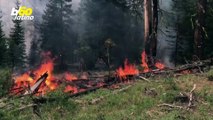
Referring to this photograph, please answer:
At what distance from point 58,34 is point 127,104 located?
2108 inches

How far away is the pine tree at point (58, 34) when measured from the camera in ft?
202

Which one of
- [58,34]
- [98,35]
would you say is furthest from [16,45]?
[98,35]

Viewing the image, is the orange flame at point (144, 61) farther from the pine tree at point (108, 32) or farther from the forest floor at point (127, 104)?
the pine tree at point (108, 32)

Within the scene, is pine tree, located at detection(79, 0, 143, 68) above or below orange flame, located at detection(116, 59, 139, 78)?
above

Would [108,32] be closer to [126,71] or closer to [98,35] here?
[98,35]

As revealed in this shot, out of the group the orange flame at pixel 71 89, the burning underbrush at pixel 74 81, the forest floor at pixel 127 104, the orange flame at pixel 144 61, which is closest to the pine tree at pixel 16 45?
the orange flame at pixel 144 61

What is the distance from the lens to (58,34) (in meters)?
63.3

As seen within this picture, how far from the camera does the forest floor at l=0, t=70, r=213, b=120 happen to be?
996 centimetres

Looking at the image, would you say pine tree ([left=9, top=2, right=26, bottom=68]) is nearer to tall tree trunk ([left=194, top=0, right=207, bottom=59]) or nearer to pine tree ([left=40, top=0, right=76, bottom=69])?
pine tree ([left=40, top=0, right=76, bottom=69])

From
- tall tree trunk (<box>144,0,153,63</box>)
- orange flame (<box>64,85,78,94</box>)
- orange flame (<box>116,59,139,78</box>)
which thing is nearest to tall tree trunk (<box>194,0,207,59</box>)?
tall tree trunk (<box>144,0,153,63</box>)

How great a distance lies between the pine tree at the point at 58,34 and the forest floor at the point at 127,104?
155ft

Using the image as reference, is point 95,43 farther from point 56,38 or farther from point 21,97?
point 21,97

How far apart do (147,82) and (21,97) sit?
5.16 meters

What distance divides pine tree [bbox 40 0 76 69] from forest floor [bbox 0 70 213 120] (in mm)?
47317
